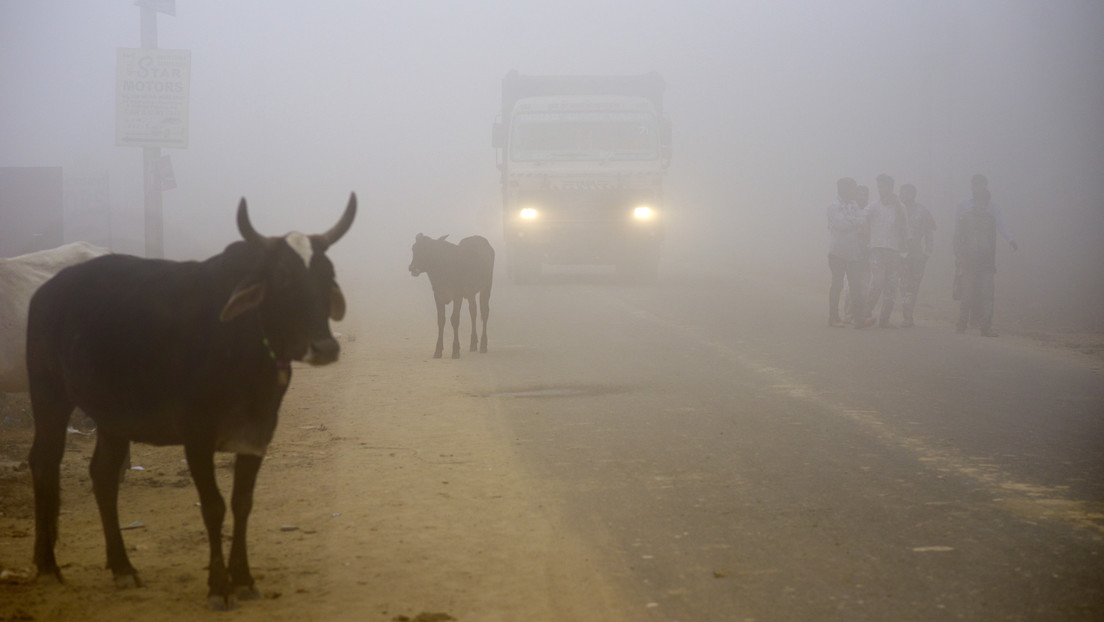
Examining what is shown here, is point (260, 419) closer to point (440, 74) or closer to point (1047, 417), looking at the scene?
point (1047, 417)

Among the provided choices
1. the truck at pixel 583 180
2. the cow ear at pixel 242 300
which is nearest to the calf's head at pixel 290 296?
the cow ear at pixel 242 300

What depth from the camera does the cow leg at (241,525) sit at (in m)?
5.10

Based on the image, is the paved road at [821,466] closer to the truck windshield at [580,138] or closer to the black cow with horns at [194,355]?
the black cow with horns at [194,355]

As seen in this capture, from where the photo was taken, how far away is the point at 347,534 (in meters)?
6.20

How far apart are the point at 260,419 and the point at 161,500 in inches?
93.8

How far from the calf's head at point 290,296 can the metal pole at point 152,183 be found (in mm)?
13507

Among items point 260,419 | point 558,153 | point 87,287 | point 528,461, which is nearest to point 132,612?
point 260,419

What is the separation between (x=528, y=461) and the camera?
25.9 ft

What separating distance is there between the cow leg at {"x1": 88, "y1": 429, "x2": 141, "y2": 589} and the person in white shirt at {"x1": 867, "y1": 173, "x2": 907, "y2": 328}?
12.4 m

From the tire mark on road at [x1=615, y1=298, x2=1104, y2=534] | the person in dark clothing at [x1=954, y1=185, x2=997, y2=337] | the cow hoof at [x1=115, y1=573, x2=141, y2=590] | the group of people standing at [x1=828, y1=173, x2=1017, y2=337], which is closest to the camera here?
the cow hoof at [x1=115, y1=573, x2=141, y2=590]

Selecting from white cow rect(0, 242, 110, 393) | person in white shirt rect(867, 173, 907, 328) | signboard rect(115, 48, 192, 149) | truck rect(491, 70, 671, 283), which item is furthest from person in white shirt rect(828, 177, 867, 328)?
white cow rect(0, 242, 110, 393)

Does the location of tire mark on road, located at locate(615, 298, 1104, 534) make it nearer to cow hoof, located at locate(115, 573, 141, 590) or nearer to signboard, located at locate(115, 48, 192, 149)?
cow hoof, located at locate(115, 573, 141, 590)

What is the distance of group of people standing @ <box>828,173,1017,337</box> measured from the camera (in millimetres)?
15641

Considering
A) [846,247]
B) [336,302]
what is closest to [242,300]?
[336,302]
